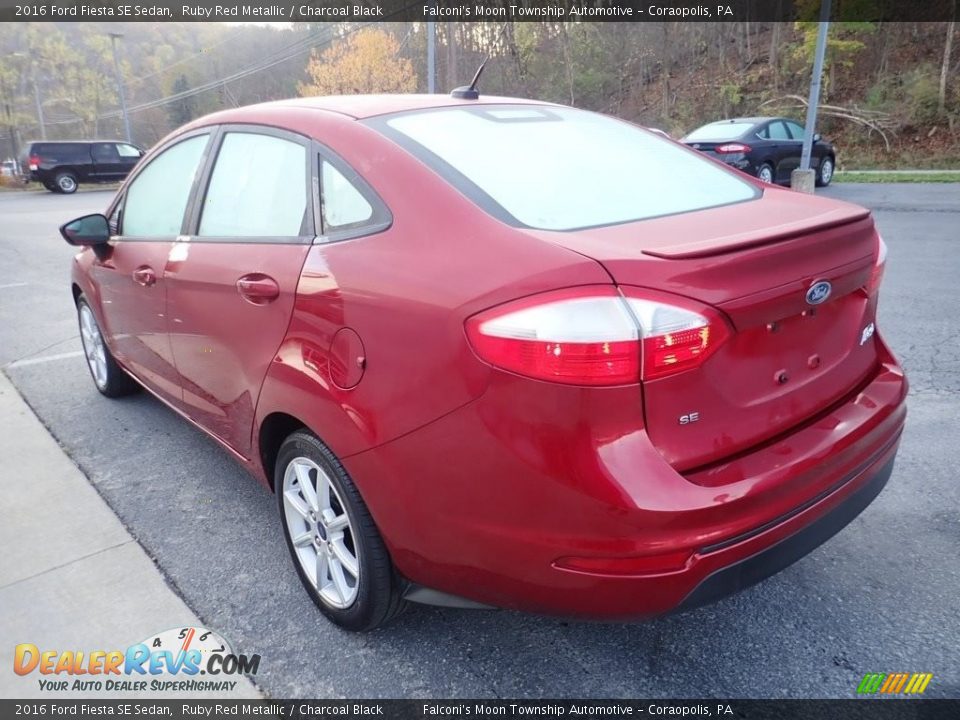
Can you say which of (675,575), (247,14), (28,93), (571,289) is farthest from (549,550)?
(28,93)

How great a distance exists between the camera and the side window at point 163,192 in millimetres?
3047

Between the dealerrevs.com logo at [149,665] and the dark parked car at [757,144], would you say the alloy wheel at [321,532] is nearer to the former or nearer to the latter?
the dealerrevs.com logo at [149,665]

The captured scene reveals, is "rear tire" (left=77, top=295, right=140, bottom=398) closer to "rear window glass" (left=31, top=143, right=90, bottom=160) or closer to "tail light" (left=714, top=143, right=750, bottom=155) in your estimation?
"tail light" (left=714, top=143, right=750, bottom=155)

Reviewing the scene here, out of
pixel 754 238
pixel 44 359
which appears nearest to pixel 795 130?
pixel 44 359

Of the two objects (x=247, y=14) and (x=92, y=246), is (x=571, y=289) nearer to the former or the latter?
(x=92, y=246)

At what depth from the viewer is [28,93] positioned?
69438 mm

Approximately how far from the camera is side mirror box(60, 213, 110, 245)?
3.51 metres

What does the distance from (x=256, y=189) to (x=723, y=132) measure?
13.0 meters

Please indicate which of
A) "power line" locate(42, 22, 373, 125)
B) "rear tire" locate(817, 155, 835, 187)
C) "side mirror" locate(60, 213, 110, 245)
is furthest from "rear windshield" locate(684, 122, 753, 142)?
"power line" locate(42, 22, 373, 125)

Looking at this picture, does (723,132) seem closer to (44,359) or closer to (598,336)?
(44,359)

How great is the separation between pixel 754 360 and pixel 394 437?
92 cm

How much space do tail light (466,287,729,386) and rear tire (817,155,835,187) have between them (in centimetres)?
1603

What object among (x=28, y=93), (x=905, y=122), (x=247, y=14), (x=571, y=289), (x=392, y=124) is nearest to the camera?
(x=571, y=289)

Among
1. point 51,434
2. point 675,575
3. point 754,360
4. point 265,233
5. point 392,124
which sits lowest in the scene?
point 51,434
